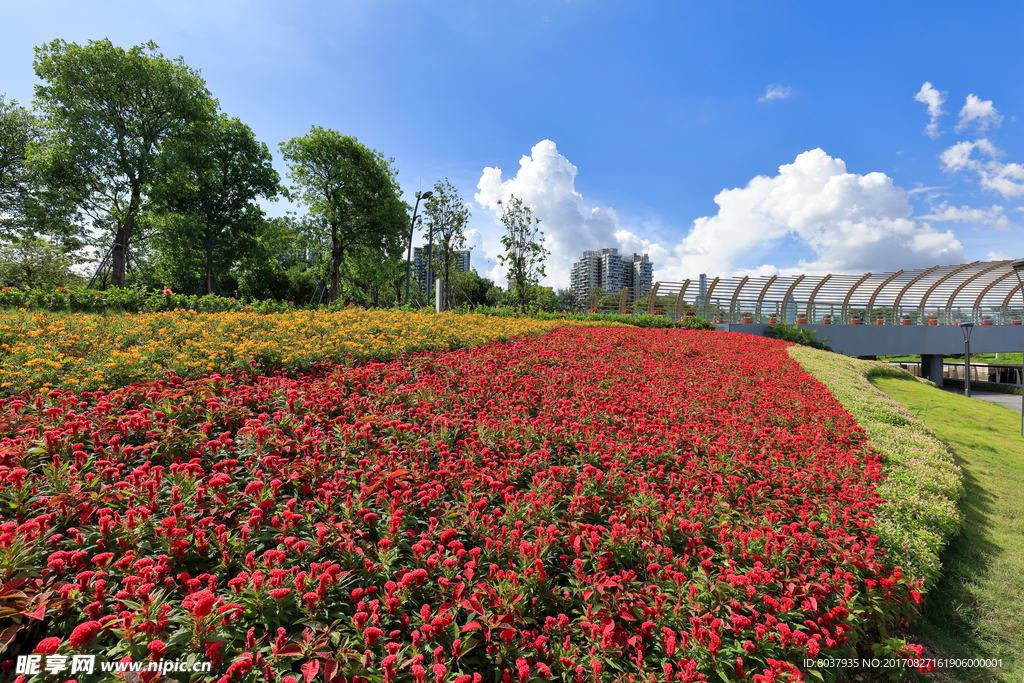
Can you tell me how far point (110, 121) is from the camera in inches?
864

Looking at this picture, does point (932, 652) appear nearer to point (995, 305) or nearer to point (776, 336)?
point (776, 336)

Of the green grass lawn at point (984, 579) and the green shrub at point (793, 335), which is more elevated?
the green shrub at point (793, 335)

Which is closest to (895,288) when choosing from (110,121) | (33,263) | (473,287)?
(473,287)

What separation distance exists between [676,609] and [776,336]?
23060 millimetres

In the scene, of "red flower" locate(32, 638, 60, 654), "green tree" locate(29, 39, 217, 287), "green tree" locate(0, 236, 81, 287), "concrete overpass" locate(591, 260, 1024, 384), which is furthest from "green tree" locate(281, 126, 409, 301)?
"red flower" locate(32, 638, 60, 654)

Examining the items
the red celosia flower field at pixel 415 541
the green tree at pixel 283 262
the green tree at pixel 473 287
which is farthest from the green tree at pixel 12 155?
the red celosia flower field at pixel 415 541

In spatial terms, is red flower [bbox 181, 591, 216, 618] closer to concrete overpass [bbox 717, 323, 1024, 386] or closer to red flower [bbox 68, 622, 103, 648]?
red flower [bbox 68, 622, 103, 648]

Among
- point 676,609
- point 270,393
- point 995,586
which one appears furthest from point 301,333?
point 995,586

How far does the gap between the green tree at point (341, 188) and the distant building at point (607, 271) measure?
3187 inches

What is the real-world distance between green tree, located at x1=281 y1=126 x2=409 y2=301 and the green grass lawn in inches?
1205

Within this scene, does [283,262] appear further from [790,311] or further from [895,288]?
[895,288]

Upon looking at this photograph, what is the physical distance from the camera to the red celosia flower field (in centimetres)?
191

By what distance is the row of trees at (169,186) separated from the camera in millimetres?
21297

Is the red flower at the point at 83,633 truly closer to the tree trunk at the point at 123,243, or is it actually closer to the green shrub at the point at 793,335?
the green shrub at the point at 793,335
